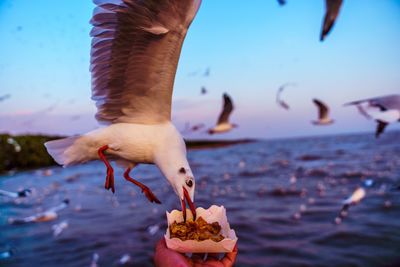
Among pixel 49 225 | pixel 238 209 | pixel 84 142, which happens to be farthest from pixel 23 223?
pixel 84 142

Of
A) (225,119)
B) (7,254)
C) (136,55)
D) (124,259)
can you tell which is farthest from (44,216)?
(136,55)

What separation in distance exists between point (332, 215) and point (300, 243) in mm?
817

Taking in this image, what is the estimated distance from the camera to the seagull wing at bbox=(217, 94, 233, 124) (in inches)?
161

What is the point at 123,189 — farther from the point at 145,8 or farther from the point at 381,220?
the point at 145,8

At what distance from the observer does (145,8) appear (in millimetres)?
1021

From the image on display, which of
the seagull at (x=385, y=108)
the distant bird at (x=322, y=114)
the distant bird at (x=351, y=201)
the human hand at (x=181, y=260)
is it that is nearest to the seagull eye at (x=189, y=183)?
the human hand at (x=181, y=260)

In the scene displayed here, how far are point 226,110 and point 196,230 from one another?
10.6ft

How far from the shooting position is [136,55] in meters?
1.12

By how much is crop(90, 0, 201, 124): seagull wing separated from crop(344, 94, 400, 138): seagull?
2.37 ft

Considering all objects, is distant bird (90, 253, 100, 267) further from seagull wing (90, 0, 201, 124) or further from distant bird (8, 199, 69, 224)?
seagull wing (90, 0, 201, 124)

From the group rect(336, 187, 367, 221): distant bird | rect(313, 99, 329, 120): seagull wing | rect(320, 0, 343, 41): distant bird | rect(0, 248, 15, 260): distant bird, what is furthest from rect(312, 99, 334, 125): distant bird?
rect(0, 248, 15, 260): distant bird

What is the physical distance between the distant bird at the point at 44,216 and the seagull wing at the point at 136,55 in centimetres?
283

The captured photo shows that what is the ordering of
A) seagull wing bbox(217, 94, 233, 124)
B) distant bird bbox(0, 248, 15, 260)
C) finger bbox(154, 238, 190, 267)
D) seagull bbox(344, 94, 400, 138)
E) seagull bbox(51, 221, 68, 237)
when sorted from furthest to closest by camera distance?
seagull wing bbox(217, 94, 233, 124)
seagull bbox(51, 221, 68, 237)
distant bird bbox(0, 248, 15, 260)
seagull bbox(344, 94, 400, 138)
finger bbox(154, 238, 190, 267)

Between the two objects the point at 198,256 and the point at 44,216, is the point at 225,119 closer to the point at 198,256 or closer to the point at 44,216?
the point at 44,216
